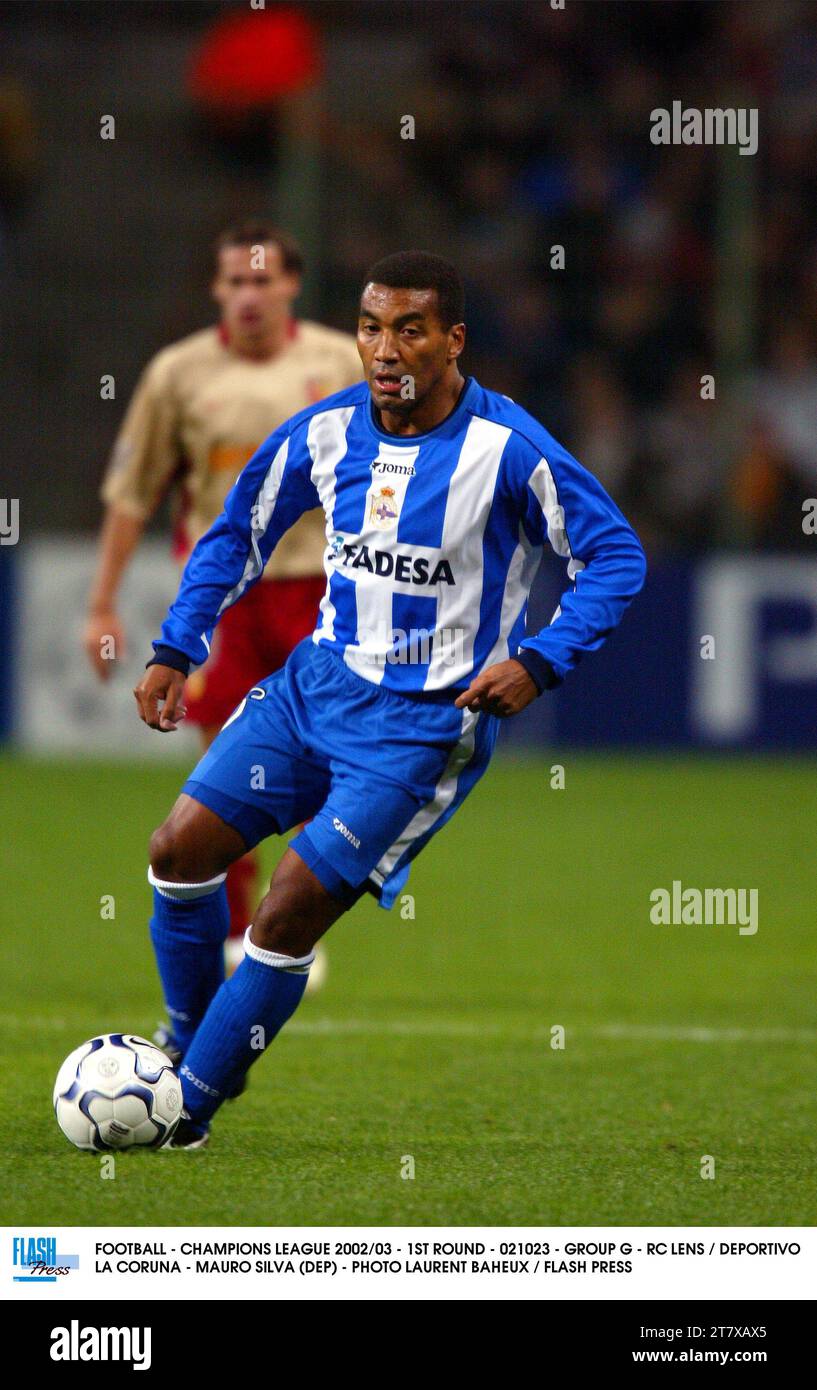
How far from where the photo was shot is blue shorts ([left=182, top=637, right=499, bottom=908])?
4496mm

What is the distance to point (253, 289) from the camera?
6488mm

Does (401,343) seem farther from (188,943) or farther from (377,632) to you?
(188,943)

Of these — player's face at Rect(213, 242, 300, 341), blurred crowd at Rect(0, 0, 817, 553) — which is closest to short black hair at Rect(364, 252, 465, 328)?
player's face at Rect(213, 242, 300, 341)

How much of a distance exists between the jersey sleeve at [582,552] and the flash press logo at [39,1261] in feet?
4.82

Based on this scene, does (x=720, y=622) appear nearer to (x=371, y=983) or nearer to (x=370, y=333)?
(x=371, y=983)

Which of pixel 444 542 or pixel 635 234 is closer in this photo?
pixel 444 542

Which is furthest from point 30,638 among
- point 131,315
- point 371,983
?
point 371,983

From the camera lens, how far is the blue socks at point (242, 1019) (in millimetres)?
4512

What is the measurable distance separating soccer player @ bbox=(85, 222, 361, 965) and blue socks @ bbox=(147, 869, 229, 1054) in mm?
1548

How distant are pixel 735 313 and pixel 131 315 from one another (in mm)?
4001

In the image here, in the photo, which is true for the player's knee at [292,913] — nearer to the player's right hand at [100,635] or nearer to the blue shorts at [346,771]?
Result: the blue shorts at [346,771]

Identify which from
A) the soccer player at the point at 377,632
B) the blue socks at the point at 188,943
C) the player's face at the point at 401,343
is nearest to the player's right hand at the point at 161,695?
the soccer player at the point at 377,632

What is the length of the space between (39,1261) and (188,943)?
1169mm

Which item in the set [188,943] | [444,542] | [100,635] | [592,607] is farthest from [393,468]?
[100,635]
